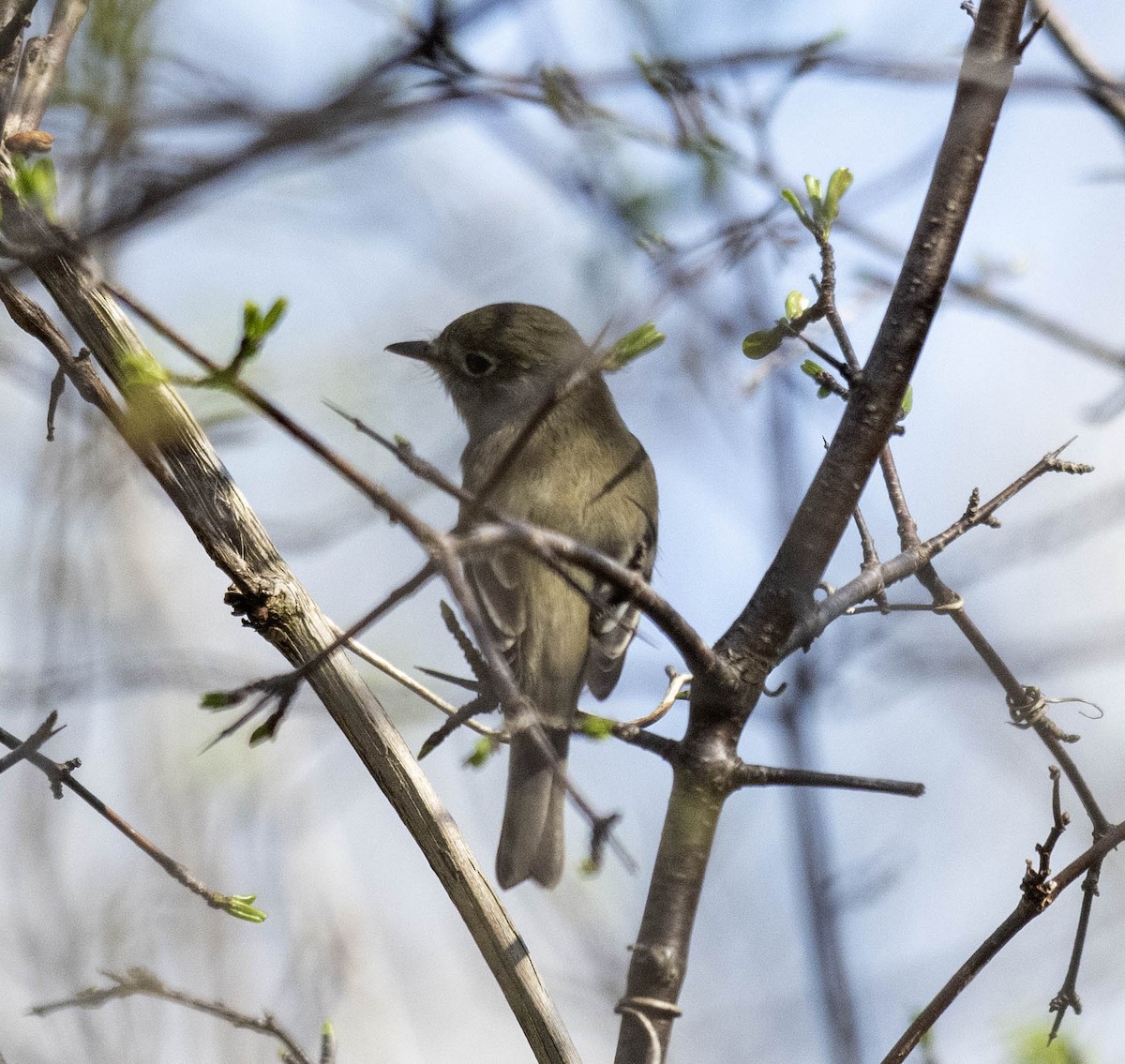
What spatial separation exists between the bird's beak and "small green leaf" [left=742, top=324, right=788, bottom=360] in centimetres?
291

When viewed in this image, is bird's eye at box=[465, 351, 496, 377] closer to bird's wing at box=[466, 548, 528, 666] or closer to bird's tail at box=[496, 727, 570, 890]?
bird's wing at box=[466, 548, 528, 666]

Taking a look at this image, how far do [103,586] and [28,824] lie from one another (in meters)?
1.11

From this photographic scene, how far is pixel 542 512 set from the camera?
4.28 metres

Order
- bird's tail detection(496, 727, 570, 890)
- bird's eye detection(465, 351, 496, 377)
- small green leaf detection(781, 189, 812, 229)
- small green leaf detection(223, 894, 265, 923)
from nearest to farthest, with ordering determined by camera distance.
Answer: small green leaf detection(223, 894, 265, 923), small green leaf detection(781, 189, 812, 229), bird's tail detection(496, 727, 570, 890), bird's eye detection(465, 351, 496, 377)

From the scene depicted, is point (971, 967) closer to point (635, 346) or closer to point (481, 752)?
point (481, 752)

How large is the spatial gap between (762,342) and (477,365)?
9.23 ft

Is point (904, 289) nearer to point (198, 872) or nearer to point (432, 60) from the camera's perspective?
point (432, 60)

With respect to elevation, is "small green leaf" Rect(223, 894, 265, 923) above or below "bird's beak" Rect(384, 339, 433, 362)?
below

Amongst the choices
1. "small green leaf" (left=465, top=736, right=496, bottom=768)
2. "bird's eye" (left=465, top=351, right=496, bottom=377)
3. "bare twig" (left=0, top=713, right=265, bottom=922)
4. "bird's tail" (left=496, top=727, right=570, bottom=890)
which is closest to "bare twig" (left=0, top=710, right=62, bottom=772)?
"bare twig" (left=0, top=713, right=265, bottom=922)

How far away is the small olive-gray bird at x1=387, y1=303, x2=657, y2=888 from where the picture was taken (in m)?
3.55

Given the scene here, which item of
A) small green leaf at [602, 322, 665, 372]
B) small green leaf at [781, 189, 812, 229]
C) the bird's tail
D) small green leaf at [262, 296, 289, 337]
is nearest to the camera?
small green leaf at [262, 296, 289, 337]

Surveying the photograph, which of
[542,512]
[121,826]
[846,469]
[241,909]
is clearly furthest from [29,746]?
[542,512]

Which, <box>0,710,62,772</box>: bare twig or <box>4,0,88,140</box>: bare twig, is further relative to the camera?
<box>4,0,88,140</box>: bare twig

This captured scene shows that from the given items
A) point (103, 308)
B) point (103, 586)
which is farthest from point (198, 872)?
point (103, 308)
